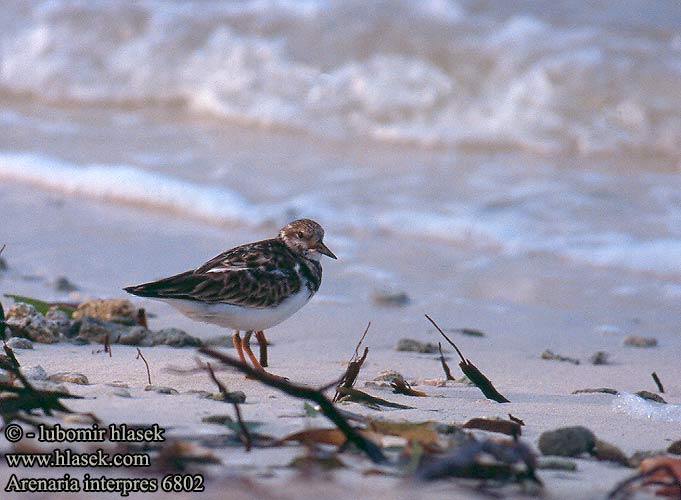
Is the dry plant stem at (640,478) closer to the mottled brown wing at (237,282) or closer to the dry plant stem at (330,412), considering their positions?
the dry plant stem at (330,412)

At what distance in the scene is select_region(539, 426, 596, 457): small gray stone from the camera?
2.34 meters

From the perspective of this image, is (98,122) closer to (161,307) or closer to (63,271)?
(63,271)

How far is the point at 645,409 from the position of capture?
3012 mm

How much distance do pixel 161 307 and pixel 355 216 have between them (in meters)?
2.10

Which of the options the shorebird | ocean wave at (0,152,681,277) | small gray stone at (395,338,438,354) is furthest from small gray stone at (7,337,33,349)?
ocean wave at (0,152,681,277)

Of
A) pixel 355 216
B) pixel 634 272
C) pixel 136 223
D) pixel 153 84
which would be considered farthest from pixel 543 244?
pixel 153 84

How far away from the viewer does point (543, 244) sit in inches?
232

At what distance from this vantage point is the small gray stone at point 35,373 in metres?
2.84

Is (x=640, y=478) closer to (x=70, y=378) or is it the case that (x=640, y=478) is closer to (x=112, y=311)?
(x=70, y=378)

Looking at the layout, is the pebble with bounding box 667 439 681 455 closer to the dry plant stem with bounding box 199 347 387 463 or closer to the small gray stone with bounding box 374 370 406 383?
the dry plant stem with bounding box 199 347 387 463

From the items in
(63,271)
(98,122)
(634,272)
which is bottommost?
(63,271)

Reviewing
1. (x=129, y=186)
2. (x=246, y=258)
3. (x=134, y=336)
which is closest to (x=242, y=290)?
(x=246, y=258)

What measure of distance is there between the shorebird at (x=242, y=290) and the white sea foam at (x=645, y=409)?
3.45 feet

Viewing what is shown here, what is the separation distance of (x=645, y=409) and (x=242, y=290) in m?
1.24
